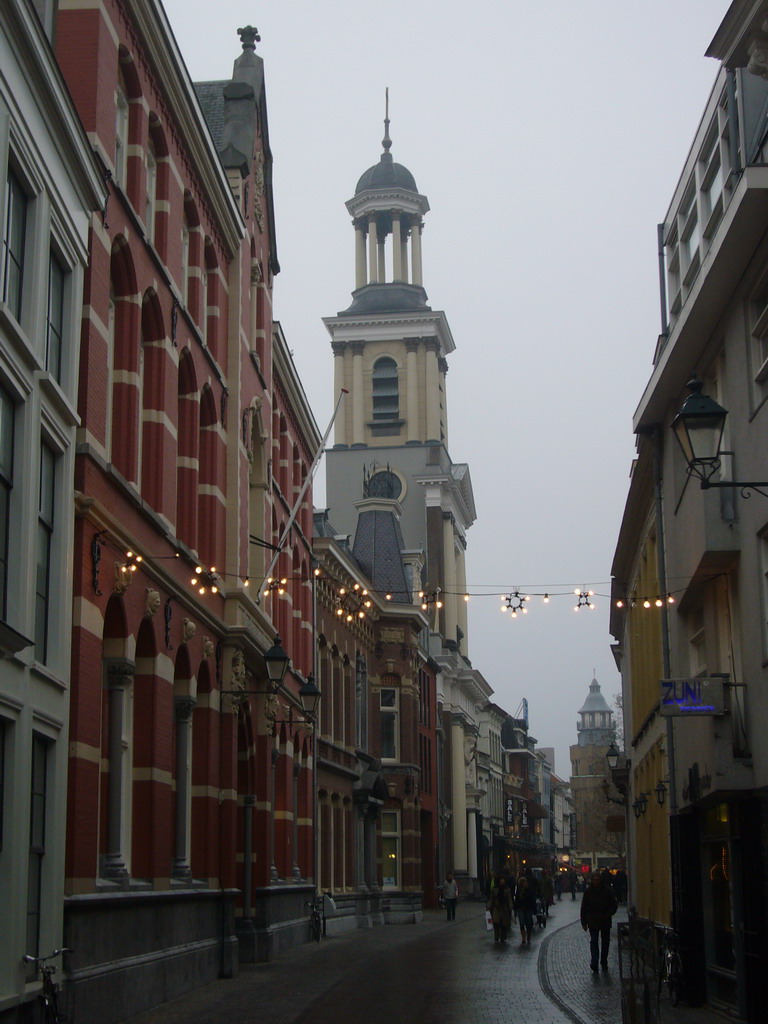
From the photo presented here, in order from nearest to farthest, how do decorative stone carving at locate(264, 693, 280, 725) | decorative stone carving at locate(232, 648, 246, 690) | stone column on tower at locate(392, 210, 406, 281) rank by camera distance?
decorative stone carving at locate(232, 648, 246, 690), decorative stone carving at locate(264, 693, 280, 725), stone column on tower at locate(392, 210, 406, 281)

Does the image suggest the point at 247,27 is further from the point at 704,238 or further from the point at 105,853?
the point at 105,853

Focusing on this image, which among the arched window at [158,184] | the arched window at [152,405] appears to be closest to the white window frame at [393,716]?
the arched window at [158,184]

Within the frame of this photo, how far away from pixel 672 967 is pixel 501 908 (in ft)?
54.8

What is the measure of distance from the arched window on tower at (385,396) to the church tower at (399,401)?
0.18ft

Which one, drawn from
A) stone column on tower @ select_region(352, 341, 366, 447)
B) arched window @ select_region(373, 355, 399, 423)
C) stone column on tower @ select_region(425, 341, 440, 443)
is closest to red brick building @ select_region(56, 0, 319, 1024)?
stone column on tower @ select_region(425, 341, 440, 443)

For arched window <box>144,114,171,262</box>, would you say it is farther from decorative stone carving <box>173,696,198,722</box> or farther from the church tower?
the church tower

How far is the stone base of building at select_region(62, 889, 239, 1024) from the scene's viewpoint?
1606cm

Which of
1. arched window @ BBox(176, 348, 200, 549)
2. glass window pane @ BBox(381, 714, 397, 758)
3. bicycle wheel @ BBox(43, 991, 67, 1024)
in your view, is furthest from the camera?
glass window pane @ BBox(381, 714, 397, 758)

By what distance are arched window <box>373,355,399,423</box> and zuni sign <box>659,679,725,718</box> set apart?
66703 millimetres

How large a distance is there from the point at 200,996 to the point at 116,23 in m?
13.3

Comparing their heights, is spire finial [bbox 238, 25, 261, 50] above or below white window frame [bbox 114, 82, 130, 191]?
above

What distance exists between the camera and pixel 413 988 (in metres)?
21.4

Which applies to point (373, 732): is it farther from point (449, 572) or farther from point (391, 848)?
point (449, 572)

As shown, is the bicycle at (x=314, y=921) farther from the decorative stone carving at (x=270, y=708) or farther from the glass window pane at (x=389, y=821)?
the glass window pane at (x=389, y=821)
